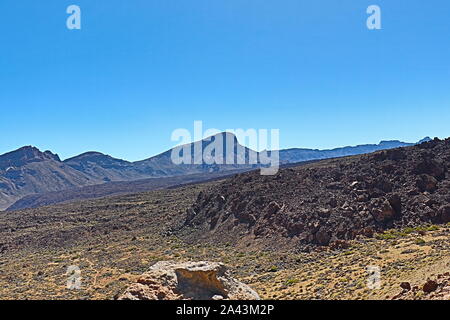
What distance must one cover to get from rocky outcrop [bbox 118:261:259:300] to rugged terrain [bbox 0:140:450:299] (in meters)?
5.24

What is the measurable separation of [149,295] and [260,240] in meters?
24.2

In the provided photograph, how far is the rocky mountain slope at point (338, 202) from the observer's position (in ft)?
87.8

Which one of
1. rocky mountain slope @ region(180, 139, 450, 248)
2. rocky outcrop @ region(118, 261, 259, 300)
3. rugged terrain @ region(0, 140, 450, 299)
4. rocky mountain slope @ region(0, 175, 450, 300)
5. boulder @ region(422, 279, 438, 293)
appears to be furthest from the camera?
rocky mountain slope @ region(180, 139, 450, 248)

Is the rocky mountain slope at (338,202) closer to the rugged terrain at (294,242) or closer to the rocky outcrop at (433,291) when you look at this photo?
the rugged terrain at (294,242)

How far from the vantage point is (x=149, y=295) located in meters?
7.73

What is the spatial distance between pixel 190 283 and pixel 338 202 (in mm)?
24690

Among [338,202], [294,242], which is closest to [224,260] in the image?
[294,242]

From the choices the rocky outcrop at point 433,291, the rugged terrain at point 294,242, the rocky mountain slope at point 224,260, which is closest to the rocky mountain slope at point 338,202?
the rugged terrain at point 294,242

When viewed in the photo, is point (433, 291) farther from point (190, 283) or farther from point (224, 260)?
point (224, 260)

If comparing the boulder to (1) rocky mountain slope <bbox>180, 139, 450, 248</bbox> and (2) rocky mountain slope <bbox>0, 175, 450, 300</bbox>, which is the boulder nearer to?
(2) rocky mountain slope <bbox>0, 175, 450, 300</bbox>

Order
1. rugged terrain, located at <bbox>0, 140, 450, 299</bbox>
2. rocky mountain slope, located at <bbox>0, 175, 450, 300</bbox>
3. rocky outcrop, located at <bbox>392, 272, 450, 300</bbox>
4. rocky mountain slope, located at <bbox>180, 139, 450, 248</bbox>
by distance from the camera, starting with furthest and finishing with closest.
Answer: rocky mountain slope, located at <bbox>180, 139, 450, 248</bbox> → rugged terrain, located at <bbox>0, 140, 450, 299</bbox> → rocky mountain slope, located at <bbox>0, 175, 450, 300</bbox> → rocky outcrop, located at <bbox>392, 272, 450, 300</bbox>

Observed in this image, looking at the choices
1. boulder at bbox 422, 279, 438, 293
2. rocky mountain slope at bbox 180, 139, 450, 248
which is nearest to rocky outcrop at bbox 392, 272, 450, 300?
boulder at bbox 422, 279, 438, 293

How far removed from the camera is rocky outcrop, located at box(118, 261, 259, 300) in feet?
26.5
